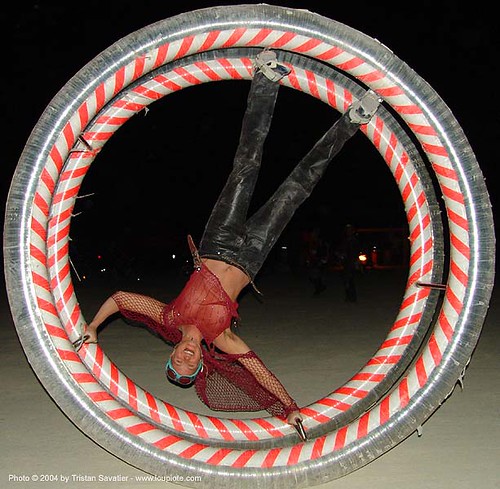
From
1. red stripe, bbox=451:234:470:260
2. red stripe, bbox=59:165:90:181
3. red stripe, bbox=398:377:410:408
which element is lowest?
red stripe, bbox=398:377:410:408

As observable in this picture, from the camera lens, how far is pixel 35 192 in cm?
429

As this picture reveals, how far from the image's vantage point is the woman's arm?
483cm

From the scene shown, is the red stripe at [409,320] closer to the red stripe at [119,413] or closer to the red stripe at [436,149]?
the red stripe at [436,149]

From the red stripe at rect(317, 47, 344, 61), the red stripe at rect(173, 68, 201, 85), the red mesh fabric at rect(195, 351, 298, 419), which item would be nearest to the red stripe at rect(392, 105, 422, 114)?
the red stripe at rect(317, 47, 344, 61)

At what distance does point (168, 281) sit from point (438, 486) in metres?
15.9

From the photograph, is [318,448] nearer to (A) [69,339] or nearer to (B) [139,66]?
(A) [69,339]

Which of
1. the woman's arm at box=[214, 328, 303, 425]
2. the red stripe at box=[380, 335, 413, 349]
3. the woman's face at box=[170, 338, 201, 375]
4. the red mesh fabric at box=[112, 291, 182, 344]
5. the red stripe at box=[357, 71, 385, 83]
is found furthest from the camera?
the red stripe at box=[380, 335, 413, 349]

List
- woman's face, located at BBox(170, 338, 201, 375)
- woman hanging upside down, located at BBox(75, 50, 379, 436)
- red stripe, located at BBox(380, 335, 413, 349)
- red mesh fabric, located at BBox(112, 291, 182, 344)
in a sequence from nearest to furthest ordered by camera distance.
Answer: woman's face, located at BBox(170, 338, 201, 375), woman hanging upside down, located at BBox(75, 50, 379, 436), red mesh fabric, located at BBox(112, 291, 182, 344), red stripe, located at BBox(380, 335, 413, 349)

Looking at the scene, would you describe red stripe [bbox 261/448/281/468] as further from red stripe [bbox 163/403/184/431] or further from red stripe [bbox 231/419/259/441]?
red stripe [bbox 163/403/184/431]

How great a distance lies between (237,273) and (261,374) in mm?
822

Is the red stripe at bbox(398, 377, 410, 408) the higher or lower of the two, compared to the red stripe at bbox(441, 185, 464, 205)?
lower

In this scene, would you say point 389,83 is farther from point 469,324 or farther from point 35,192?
point 35,192

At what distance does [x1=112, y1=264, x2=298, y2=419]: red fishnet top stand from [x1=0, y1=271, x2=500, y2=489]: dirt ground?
746 millimetres

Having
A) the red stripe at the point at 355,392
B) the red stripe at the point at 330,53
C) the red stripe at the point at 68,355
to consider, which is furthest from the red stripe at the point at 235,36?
the red stripe at the point at 355,392
